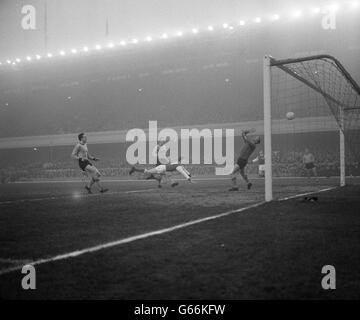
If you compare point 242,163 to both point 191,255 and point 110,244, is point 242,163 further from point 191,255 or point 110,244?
point 191,255

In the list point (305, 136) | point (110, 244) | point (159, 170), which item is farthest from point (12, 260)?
point (305, 136)

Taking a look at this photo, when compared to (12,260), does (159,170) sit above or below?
above

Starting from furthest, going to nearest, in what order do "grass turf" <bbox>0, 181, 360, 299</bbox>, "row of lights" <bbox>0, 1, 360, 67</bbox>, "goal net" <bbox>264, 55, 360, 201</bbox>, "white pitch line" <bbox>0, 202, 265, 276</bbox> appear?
"row of lights" <bbox>0, 1, 360, 67</bbox> → "goal net" <bbox>264, 55, 360, 201</bbox> → "white pitch line" <bbox>0, 202, 265, 276</bbox> → "grass turf" <bbox>0, 181, 360, 299</bbox>

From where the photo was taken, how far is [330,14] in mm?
31391

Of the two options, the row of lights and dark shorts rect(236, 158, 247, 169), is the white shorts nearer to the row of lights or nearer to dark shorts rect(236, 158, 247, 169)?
dark shorts rect(236, 158, 247, 169)

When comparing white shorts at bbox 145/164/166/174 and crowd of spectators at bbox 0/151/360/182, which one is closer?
white shorts at bbox 145/164/166/174

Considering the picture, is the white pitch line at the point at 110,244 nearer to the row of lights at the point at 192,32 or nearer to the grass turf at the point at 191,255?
the grass turf at the point at 191,255

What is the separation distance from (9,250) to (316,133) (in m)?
32.5

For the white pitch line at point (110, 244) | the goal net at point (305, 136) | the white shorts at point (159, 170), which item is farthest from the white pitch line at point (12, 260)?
the goal net at point (305, 136)

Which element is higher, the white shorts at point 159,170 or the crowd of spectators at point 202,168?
the crowd of spectators at point 202,168

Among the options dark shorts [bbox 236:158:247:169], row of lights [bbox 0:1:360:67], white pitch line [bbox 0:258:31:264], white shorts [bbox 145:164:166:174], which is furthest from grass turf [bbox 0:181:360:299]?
row of lights [bbox 0:1:360:67]

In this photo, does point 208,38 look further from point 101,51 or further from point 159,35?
point 101,51
